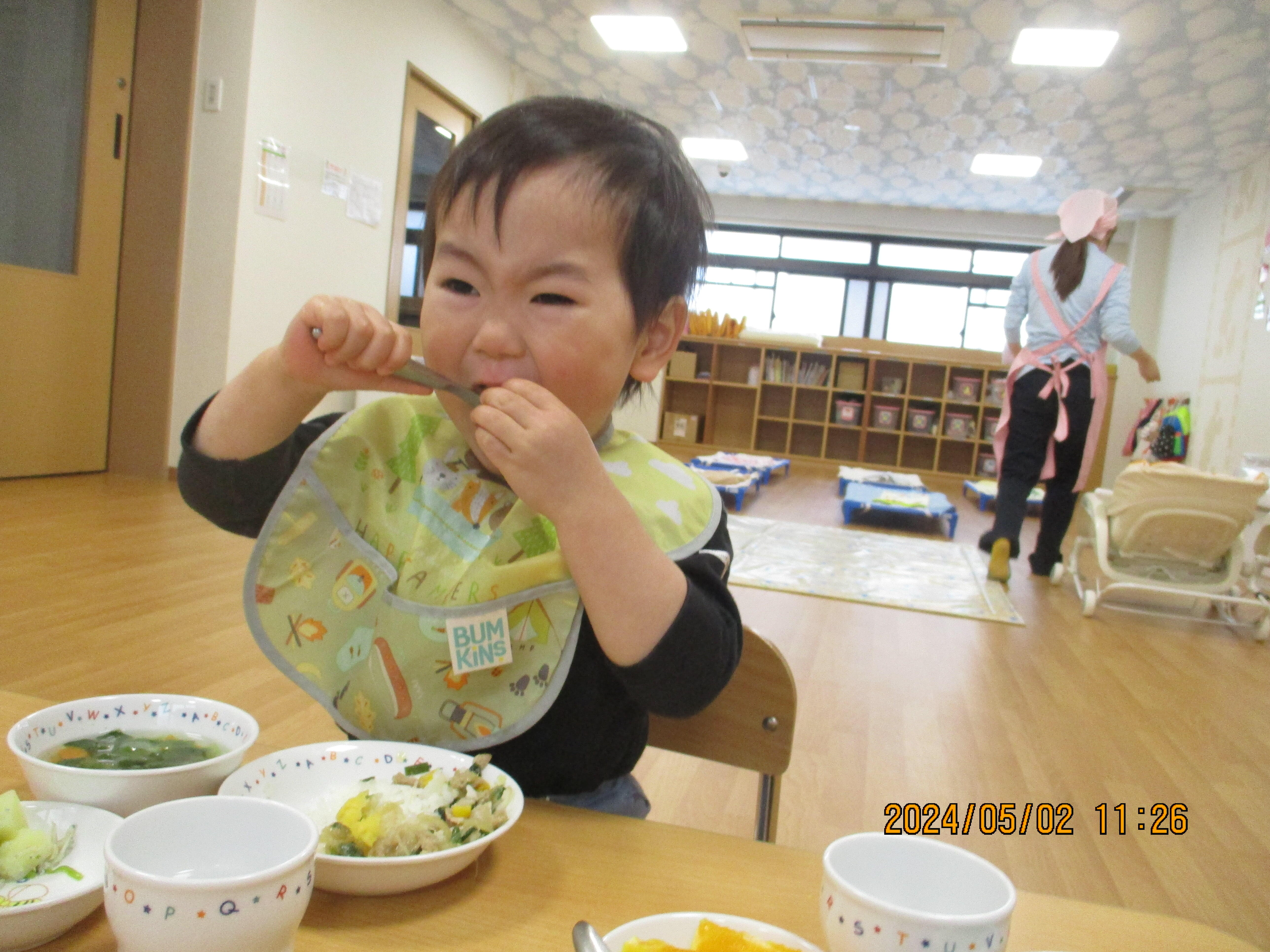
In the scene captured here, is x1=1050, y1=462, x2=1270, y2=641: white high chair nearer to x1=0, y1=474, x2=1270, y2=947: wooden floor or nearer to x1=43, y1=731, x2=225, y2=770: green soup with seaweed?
x1=0, y1=474, x2=1270, y2=947: wooden floor

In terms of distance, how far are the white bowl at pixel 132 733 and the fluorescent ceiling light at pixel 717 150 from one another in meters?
8.16

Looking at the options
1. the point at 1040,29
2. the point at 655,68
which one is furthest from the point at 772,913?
the point at 655,68

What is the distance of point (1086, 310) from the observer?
3930 mm

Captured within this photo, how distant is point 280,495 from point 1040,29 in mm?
5875

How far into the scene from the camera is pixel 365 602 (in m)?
0.73

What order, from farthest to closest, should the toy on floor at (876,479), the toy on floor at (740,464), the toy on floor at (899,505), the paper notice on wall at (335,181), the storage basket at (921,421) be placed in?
the storage basket at (921,421), the toy on floor at (740,464), the toy on floor at (876,479), the toy on floor at (899,505), the paper notice on wall at (335,181)

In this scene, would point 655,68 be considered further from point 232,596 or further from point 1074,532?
point 232,596

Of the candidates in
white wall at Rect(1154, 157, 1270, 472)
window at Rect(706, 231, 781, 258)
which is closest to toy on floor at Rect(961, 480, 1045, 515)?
white wall at Rect(1154, 157, 1270, 472)

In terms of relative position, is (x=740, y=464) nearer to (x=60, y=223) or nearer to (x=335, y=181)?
(x=335, y=181)

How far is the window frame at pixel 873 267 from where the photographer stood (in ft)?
33.3

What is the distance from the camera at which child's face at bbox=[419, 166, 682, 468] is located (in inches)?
26.8

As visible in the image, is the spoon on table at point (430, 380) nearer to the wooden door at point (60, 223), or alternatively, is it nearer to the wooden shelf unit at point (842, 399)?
the wooden door at point (60, 223)

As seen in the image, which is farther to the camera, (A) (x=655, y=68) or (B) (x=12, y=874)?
(A) (x=655, y=68)

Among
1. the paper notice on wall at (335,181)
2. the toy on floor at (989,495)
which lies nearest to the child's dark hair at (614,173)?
the paper notice on wall at (335,181)
